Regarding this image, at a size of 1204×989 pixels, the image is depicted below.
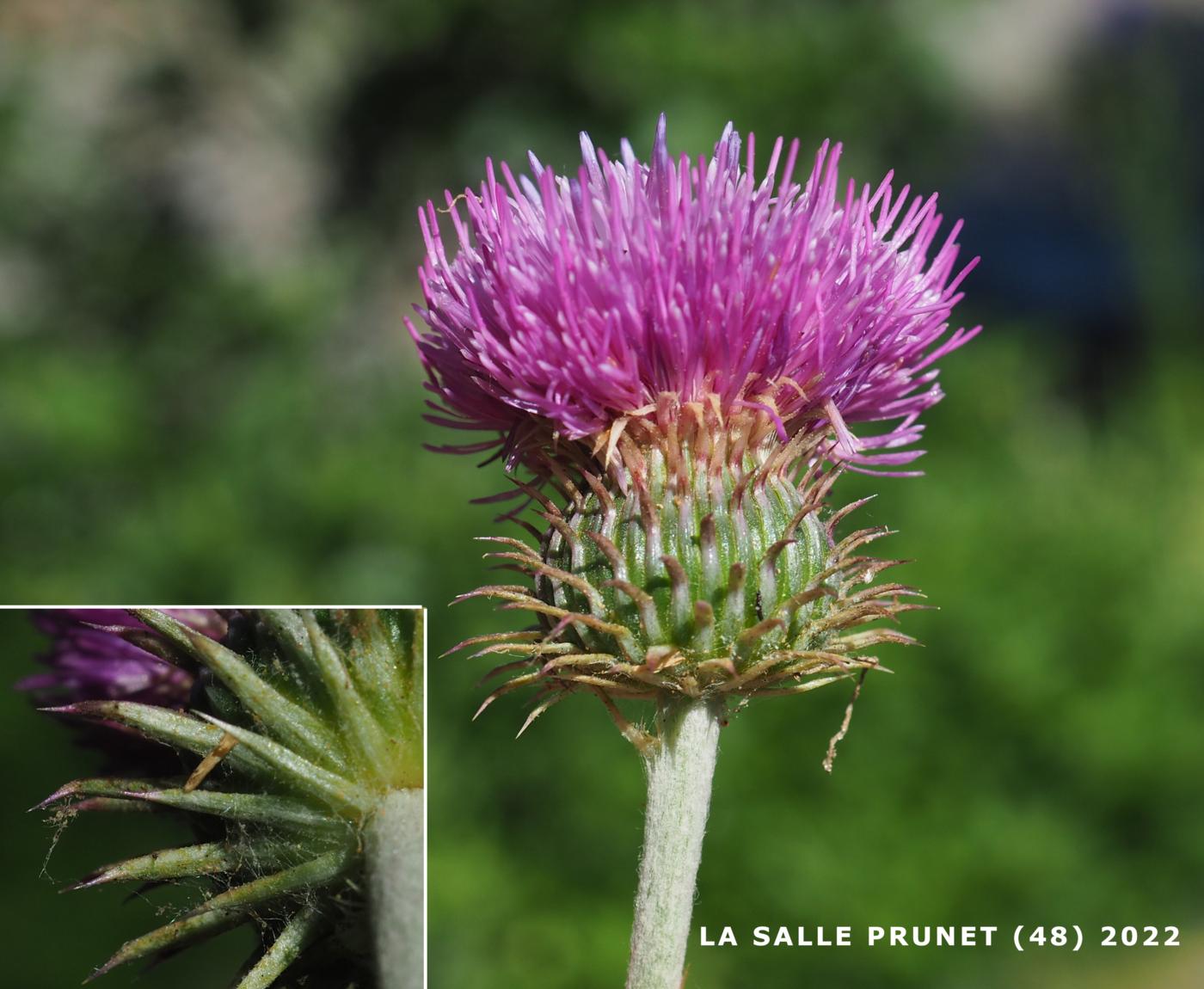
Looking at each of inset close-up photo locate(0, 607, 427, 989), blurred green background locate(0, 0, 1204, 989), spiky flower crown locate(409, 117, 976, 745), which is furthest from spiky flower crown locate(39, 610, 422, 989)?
blurred green background locate(0, 0, 1204, 989)

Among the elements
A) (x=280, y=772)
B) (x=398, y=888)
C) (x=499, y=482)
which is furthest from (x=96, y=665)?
(x=499, y=482)

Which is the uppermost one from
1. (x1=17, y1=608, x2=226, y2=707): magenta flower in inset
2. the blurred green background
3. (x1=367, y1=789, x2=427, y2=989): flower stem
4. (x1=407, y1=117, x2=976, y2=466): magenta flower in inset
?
the blurred green background

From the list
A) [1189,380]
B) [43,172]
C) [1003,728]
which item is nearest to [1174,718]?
[1003,728]

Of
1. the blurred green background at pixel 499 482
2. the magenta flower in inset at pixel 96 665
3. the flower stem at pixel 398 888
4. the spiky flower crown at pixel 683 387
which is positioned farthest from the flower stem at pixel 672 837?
the blurred green background at pixel 499 482

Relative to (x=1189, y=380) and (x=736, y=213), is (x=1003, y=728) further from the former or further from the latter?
(x=736, y=213)

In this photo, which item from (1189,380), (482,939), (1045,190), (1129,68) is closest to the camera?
(482,939)

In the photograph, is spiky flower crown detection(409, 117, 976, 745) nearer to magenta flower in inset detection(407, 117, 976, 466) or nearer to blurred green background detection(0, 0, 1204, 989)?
magenta flower in inset detection(407, 117, 976, 466)
